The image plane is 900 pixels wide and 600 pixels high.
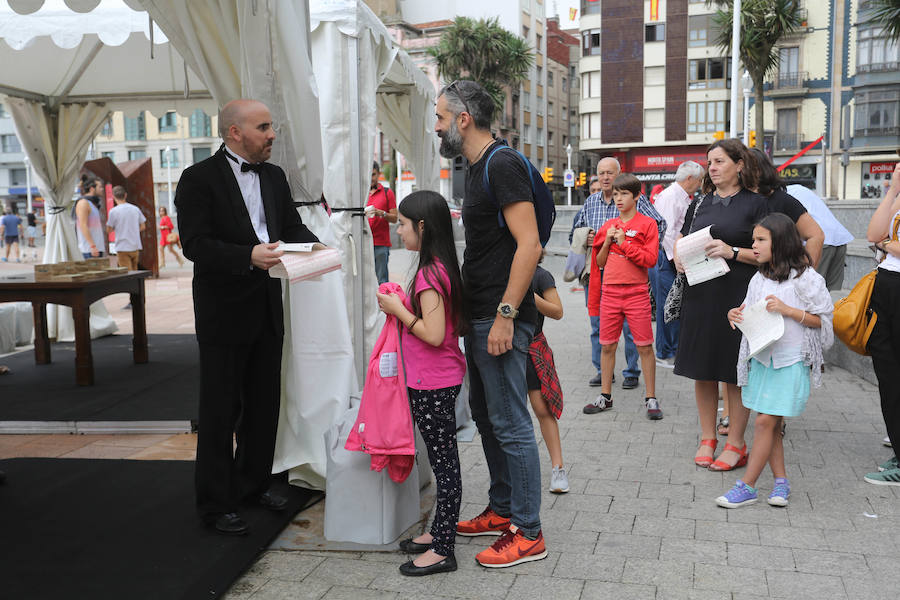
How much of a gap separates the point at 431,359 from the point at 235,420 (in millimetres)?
1210

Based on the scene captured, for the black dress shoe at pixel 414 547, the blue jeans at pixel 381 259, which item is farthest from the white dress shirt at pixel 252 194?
the blue jeans at pixel 381 259

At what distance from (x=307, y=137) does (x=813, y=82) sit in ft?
165

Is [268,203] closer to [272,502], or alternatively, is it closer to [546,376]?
[272,502]

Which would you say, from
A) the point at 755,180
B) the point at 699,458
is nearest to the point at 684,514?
the point at 699,458

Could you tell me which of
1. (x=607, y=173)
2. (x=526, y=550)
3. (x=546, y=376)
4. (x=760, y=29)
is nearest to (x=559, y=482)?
(x=546, y=376)

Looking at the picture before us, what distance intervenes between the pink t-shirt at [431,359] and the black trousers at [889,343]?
258 centimetres

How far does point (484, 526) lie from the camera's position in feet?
12.0

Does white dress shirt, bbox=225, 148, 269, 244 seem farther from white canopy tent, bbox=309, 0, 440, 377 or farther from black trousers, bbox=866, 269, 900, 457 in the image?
black trousers, bbox=866, 269, 900, 457

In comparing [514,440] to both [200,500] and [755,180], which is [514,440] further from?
[755,180]

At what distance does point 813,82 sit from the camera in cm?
4734

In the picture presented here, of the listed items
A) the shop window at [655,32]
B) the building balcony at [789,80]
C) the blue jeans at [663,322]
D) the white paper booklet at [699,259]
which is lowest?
the blue jeans at [663,322]

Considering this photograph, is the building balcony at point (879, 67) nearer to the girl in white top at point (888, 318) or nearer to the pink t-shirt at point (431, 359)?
the girl in white top at point (888, 318)

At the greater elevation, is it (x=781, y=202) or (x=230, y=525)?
(x=781, y=202)

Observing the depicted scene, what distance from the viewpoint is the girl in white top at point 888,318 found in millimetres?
4203
